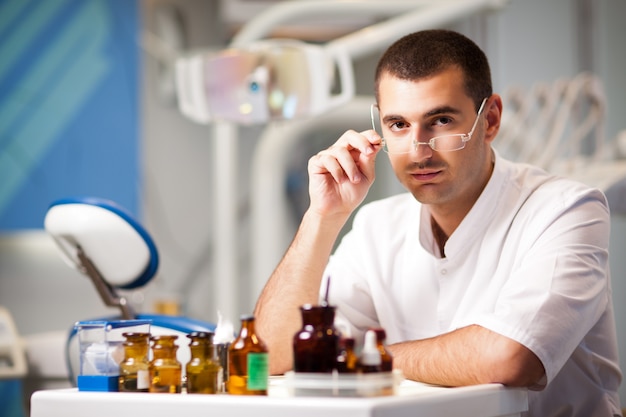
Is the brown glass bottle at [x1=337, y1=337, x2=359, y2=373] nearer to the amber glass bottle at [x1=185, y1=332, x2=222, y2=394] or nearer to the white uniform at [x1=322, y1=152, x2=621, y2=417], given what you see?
the amber glass bottle at [x1=185, y1=332, x2=222, y2=394]

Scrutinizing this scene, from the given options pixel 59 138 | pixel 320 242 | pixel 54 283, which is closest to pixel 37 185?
pixel 59 138

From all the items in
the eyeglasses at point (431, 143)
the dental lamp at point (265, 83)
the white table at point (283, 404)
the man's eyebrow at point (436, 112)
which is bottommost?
the white table at point (283, 404)

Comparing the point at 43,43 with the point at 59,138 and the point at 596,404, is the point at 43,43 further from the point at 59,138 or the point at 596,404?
the point at 596,404

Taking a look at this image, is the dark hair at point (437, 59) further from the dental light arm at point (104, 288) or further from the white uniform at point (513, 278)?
the dental light arm at point (104, 288)

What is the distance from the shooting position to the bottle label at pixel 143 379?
1304 millimetres

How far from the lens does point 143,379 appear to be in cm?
130

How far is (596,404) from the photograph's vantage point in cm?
174

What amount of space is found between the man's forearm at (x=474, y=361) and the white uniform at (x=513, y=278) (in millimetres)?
23

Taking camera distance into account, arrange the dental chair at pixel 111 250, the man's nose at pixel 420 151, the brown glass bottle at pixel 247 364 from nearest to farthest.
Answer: the brown glass bottle at pixel 247 364
the man's nose at pixel 420 151
the dental chair at pixel 111 250

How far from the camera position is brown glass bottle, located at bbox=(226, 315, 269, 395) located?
1.22 m

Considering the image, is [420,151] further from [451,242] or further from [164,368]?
[164,368]

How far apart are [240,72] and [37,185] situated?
150 cm

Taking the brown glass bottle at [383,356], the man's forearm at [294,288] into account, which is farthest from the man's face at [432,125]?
the brown glass bottle at [383,356]

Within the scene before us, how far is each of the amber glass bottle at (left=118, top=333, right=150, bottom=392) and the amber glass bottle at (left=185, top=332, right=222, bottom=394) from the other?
7cm
